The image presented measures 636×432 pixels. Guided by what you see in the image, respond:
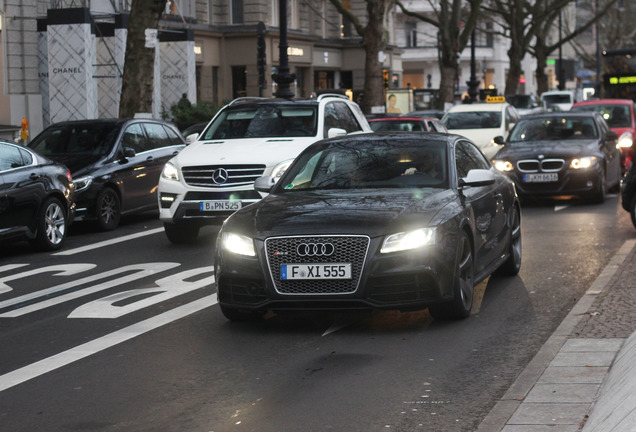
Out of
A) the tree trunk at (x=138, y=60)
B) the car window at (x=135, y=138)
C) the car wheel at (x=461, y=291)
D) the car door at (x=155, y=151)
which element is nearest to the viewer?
the car wheel at (x=461, y=291)

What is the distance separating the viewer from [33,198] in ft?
47.4

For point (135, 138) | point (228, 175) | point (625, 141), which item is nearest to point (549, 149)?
point (625, 141)

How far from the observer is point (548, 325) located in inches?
358

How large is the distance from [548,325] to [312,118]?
295 inches

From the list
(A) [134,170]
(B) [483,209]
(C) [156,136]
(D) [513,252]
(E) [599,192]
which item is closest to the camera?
(B) [483,209]

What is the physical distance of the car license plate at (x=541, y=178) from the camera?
769 inches

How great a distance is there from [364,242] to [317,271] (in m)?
0.38

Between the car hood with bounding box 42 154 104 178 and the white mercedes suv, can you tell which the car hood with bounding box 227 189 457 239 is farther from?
the car hood with bounding box 42 154 104 178

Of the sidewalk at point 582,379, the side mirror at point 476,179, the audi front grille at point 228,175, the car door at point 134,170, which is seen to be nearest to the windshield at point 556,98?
the car door at point 134,170

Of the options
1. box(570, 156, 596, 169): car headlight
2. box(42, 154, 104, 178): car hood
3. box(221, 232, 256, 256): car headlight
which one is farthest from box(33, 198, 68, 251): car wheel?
box(570, 156, 596, 169): car headlight

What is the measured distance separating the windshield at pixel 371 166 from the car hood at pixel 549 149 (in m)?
9.84

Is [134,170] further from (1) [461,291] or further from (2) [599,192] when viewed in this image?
(1) [461,291]

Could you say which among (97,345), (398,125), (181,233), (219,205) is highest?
(398,125)

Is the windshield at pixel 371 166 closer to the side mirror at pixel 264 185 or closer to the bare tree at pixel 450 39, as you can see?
the side mirror at pixel 264 185
